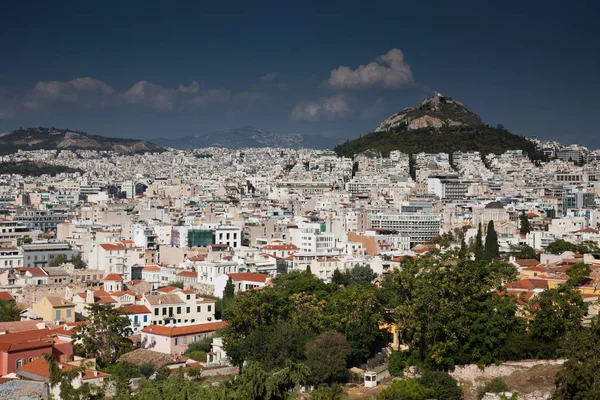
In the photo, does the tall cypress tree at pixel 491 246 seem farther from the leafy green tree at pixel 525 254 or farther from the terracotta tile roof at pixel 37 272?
the terracotta tile roof at pixel 37 272

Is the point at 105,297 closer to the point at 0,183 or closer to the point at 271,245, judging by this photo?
the point at 271,245

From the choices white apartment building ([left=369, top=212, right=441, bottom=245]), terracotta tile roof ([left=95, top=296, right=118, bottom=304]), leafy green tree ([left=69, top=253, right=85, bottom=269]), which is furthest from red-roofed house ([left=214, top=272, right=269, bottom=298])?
white apartment building ([left=369, top=212, right=441, bottom=245])

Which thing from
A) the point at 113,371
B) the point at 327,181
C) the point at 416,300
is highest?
the point at 327,181

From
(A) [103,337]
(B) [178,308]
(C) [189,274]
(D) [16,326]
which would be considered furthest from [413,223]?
(D) [16,326]

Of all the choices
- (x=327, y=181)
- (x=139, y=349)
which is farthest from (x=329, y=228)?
(x=327, y=181)

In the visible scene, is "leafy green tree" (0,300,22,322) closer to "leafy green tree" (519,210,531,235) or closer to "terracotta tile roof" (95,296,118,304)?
"terracotta tile roof" (95,296,118,304)

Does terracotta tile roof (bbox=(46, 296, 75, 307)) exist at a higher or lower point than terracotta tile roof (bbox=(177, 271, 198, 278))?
lower
